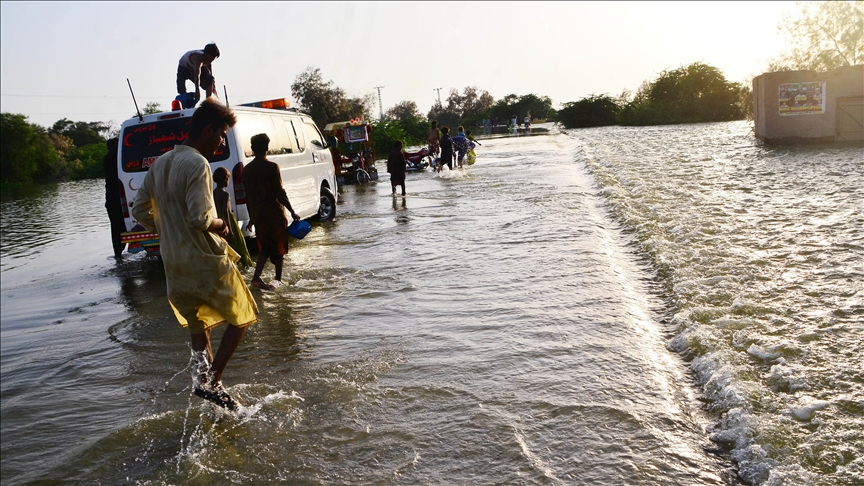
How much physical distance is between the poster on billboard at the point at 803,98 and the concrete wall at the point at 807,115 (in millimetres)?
113

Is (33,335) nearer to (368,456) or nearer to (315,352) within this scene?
(315,352)

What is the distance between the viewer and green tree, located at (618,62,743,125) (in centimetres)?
6338

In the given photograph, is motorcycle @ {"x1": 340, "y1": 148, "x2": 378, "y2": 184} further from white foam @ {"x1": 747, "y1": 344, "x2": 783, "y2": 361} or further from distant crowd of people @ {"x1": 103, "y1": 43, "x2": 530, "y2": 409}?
white foam @ {"x1": 747, "y1": 344, "x2": 783, "y2": 361}

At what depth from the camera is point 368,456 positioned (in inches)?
147

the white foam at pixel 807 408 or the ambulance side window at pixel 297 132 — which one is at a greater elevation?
the ambulance side window at pixel 297 132

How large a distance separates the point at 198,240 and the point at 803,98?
25.5 m

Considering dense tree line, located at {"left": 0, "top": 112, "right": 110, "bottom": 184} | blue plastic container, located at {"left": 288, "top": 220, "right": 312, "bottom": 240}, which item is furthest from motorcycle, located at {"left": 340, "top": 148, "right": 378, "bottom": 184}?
dense tree line, located at {"left": 0, "top": 112, "right": 110, "bottom": 184}

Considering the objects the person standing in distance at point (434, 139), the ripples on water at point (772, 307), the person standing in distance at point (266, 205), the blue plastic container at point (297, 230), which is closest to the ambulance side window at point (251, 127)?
the person standing in distance at point (266, 205)

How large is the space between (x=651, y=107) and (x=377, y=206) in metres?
56.3

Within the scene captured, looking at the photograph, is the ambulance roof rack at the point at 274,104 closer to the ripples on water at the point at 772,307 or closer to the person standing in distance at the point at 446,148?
the ripples on water at the point at 772,307

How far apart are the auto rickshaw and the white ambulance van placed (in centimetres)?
923

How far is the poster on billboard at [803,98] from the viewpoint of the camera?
2403 cm

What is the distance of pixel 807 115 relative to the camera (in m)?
24.4

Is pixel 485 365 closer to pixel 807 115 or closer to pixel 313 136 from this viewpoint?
pixel 313 136
